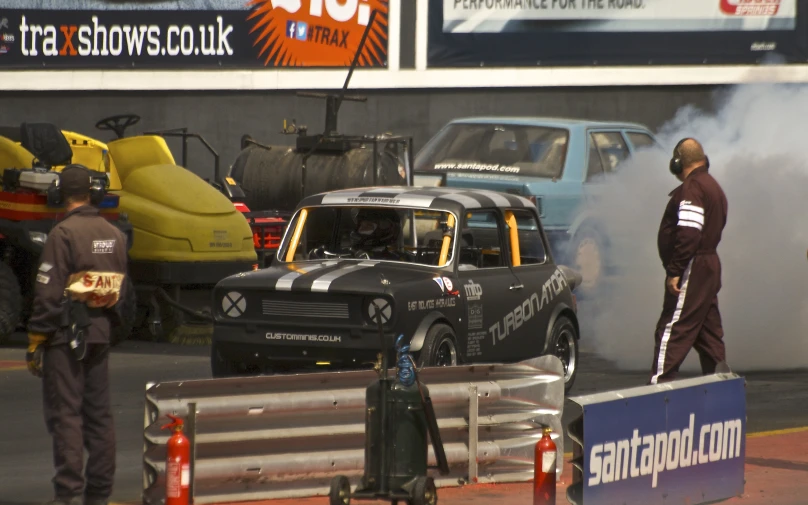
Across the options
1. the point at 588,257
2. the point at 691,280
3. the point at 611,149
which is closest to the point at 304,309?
the point at 691,280

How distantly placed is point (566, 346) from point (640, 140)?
614 cm

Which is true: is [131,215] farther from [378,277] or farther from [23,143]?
[378,277]

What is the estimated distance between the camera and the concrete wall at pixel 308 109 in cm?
2458

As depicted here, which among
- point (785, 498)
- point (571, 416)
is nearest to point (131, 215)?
point (571, 416)

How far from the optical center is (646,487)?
7129mm

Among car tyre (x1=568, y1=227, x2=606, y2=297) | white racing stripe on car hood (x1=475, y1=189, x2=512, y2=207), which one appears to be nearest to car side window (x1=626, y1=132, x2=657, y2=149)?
car tyre (x1=568, y1=227, x2=606, y2=297)

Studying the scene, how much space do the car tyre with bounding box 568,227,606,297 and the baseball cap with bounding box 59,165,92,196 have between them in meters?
9.20

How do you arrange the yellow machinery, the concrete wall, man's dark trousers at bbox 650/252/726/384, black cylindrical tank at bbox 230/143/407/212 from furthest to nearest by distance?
the concrete wall, black cylindrical tank at bbox 230/143/407/212, the yellow machinery, man's dark trousers at bbox 650/252/726/384

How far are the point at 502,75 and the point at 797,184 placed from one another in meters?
11.6

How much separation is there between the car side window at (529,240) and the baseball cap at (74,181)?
16.9ft

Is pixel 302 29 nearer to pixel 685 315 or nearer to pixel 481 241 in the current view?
pixel 481 241

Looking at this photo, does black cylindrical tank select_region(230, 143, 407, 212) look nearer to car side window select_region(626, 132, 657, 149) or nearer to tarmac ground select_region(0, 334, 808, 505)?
car side window select_region(626, 132, 657, 149)

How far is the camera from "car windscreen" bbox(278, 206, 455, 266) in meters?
11.2

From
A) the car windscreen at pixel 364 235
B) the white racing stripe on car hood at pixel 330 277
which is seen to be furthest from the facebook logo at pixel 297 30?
the white racing stripe on car hood at pixel 330 277
